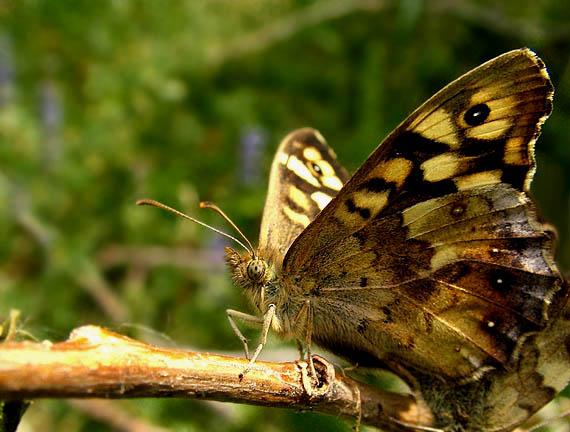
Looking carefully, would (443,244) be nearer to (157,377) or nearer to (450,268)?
(450,268)

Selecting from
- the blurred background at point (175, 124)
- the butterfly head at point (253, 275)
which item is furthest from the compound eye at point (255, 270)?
the blurred background at point (175, 124)

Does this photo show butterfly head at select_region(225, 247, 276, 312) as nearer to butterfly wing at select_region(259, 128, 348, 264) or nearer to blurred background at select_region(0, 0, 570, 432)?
butterfly wing at select_region(259, 128, 348, 264)

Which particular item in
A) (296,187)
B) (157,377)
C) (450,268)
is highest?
(296,187)

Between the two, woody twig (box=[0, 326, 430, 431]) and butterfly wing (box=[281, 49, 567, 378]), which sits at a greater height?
butterfly wing (box=[281, 49, 567, 378])

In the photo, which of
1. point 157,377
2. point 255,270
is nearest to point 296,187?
point 255,270

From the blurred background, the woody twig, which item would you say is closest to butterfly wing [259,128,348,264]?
the woody twig

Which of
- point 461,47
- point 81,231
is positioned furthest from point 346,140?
point 81,231
